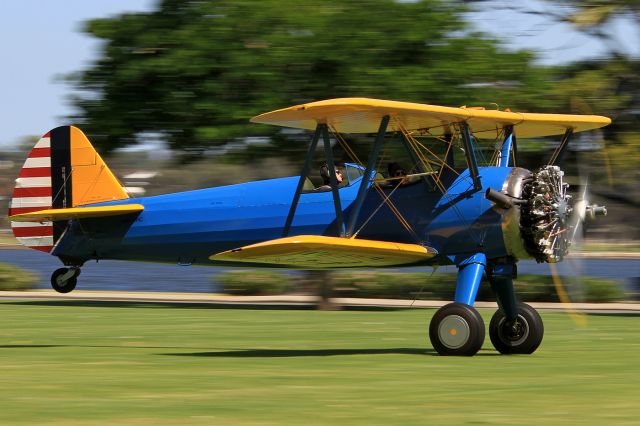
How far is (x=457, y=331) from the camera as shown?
15.4 meters

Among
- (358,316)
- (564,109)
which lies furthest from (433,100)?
(358,316)

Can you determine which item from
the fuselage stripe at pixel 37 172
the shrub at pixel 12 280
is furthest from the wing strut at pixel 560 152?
the shrub at pixel 12 280

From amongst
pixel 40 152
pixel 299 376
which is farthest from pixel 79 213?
pixel 299 376

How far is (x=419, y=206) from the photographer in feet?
53.9

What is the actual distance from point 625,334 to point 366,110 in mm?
7555

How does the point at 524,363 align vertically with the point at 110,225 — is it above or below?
above

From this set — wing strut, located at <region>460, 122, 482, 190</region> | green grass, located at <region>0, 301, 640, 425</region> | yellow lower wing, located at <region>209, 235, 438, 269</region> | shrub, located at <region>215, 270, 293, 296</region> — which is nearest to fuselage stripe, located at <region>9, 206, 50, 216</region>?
green grass, located at <region>0, 301, 640, 425</region>

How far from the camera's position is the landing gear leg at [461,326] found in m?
15.2

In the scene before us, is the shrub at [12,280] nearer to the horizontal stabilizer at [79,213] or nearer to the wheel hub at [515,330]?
the horizontal stabilizer at [79,213]

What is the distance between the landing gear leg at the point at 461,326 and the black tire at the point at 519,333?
1.20 metres

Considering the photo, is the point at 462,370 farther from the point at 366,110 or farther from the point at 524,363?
the point at 366,110

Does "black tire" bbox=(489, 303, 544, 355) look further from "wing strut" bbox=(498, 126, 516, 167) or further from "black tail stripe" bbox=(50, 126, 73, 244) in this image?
"black tail stripe" bbox=(50, 126, 73, 244)

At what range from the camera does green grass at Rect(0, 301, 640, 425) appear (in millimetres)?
10023

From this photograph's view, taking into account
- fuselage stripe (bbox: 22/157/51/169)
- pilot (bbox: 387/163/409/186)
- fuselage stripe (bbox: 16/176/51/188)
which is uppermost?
pilot (bbox: 387/163/409/186)
